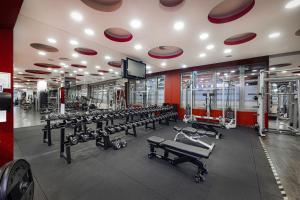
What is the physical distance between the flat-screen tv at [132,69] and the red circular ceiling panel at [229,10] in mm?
3402

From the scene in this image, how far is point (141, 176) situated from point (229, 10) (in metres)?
4.26

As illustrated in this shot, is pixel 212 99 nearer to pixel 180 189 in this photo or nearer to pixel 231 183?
pixel 231 183

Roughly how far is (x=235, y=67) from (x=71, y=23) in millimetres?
7252

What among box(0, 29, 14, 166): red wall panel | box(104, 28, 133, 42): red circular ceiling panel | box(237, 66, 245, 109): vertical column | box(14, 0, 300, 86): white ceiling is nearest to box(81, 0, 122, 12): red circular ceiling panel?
box(14, 0, 300, 86): white ceiling

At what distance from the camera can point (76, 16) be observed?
2.96 metres

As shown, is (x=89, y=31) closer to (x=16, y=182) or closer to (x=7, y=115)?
(x=7, y=115)

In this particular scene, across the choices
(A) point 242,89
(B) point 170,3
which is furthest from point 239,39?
(B) point 170,3

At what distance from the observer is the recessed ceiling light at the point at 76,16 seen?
286 centimetres

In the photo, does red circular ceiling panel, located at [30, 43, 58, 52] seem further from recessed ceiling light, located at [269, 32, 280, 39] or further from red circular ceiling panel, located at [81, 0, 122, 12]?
recessed ceiling light, located at [269, 32, 280, 39]

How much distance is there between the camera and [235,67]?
6.38 metres

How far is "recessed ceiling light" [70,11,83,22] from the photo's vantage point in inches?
113

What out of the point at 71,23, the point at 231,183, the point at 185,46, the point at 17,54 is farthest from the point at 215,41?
the point at 17,54

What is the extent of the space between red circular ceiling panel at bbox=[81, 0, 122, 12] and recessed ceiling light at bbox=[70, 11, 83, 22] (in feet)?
1.49

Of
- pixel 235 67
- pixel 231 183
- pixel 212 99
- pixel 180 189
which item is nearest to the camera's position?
pixel 180 189
